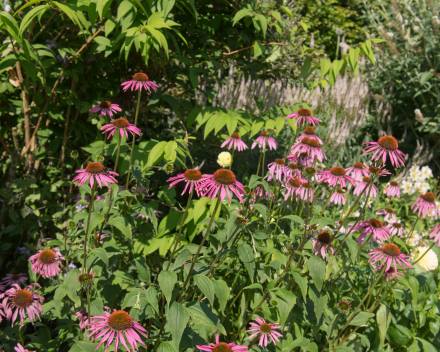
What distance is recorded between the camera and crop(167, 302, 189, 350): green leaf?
46.9 inches

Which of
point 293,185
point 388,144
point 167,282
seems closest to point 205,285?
point 167,282

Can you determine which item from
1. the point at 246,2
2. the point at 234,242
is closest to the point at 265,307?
the point at 234,242

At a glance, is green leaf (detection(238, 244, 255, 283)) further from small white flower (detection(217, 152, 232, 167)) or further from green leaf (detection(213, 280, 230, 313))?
small white flower (detection(217, 152, 232, 167))

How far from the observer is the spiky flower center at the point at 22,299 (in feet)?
5.25

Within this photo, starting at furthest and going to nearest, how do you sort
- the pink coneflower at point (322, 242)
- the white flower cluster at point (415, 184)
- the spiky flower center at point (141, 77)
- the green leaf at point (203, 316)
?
the white flower cluster at point (415, 184)
the spiky flower center at point (141, 77)
the pink coneflower at point (322, 242)
the green leaf at point (203, 316)

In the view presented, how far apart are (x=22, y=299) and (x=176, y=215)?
36.1 inches

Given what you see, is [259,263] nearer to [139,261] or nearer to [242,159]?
[139,261]

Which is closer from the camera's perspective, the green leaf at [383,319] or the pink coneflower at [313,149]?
the pink coneflower at [313,149]

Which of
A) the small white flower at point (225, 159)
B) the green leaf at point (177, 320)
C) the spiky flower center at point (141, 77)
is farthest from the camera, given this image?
the small white flower at point (225, 159)

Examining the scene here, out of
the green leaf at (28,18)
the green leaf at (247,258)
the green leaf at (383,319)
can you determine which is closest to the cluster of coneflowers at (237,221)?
the green leaf at (247,258)

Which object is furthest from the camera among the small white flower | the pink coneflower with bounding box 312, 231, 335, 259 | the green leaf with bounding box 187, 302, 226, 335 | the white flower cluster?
the white flower cluster

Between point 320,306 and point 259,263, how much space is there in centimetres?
37

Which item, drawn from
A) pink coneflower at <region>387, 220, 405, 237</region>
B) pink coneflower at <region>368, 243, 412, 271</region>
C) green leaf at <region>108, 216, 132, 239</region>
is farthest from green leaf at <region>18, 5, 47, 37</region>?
pink coneflower at <region>387, 220, 405, 237</region>

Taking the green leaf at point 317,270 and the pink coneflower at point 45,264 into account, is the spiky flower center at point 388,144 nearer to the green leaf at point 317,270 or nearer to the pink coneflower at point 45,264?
the green leaf at point 317,270
